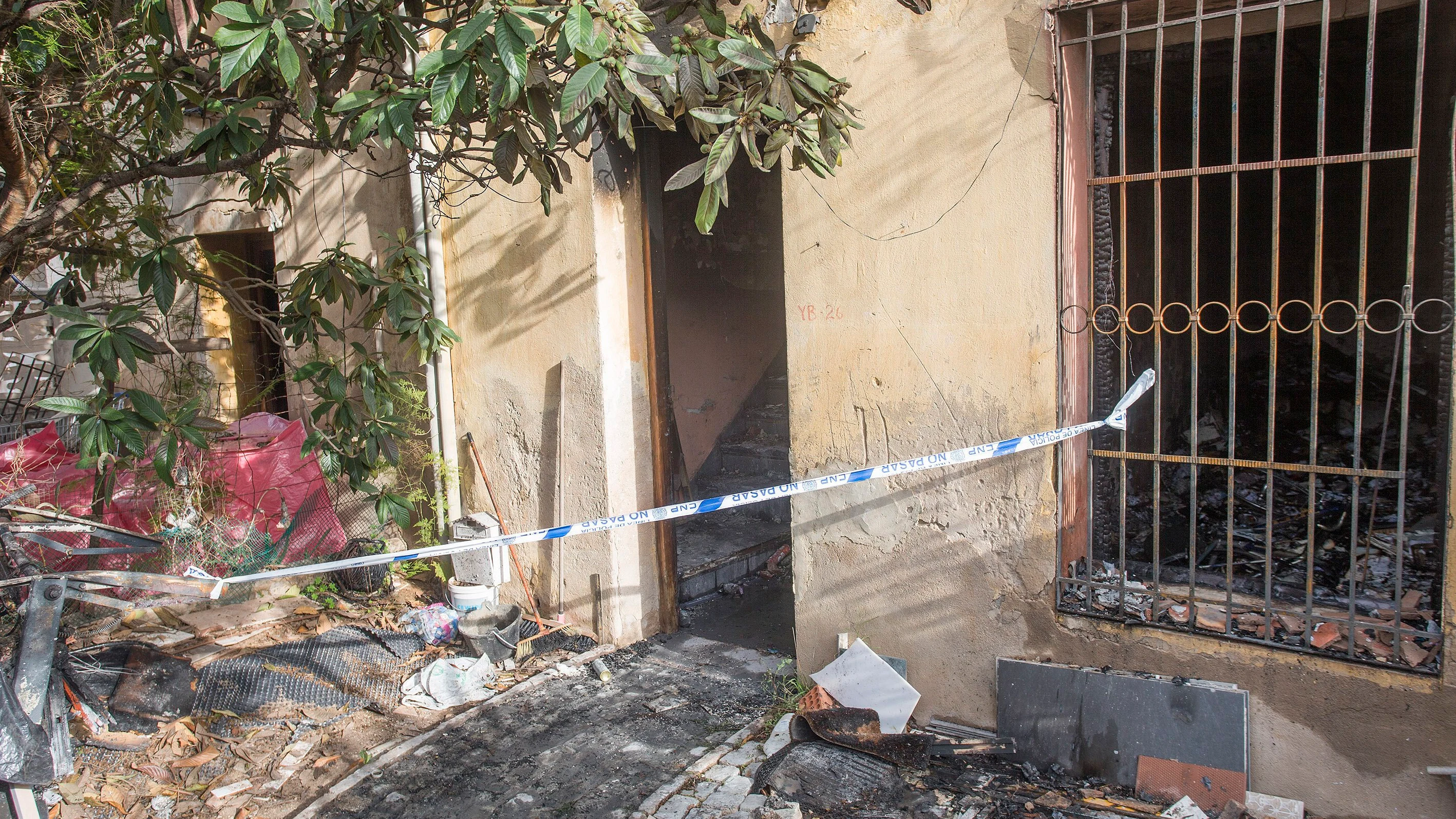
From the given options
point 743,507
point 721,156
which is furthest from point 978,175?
point 743,507

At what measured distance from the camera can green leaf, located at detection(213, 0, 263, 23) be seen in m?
2.59

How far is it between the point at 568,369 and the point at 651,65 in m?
2.73

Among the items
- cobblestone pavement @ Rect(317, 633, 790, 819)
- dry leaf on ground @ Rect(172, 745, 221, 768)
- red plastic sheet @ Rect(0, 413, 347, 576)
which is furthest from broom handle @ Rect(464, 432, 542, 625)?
dry leaf on ground @ Rect(172, 745, 221, 768)

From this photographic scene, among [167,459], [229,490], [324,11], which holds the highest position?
[324,11]

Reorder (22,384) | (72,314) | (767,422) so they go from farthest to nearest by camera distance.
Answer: (22,384), (767,422), (72,314)

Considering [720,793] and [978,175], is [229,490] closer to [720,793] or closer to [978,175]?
[720,793]

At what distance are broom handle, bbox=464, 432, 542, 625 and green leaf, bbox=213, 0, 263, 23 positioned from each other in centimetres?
342

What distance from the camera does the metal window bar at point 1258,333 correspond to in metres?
3.15

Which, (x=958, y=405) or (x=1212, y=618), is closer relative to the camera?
(x=1212, y=618)

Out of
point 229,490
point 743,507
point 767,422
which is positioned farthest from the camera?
point 767,422

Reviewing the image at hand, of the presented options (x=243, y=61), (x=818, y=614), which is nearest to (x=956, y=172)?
(x=818, y=614)

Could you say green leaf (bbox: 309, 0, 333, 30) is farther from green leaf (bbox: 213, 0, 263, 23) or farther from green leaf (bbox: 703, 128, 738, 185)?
green leaf (bbox: 703, 128, 738, 185)

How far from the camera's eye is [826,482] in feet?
13.3

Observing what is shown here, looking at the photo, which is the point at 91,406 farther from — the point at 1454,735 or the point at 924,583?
the point at 1454,735
